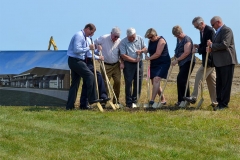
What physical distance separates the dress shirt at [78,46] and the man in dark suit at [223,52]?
8.16 ft

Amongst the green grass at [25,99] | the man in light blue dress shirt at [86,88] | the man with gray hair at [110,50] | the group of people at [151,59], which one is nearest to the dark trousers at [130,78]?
the group of people at [151,59]

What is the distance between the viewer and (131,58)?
1138cm

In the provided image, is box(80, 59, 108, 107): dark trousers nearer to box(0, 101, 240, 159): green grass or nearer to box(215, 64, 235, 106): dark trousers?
box(0, 101, 240, 159): green grass

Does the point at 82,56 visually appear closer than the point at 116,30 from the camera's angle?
Yes

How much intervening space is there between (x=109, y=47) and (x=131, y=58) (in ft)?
1.84

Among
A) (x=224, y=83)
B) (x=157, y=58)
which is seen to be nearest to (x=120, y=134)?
(x=224, y=83)

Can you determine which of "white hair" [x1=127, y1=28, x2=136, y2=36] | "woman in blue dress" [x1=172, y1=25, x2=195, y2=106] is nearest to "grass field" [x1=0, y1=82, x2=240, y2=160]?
"woman in blue dress" [x1=172, y1=25, x2=195, y2=106]

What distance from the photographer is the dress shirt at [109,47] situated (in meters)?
11.6

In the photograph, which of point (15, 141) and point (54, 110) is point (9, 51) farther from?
point (15, 141)

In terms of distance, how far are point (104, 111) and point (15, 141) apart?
3.53 m

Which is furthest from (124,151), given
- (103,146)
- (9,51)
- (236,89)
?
(236,89)

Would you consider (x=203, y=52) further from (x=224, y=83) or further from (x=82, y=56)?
(x=82, y=56)

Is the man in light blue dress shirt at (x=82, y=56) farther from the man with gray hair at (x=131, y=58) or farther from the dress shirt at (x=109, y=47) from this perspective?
the man with gray hair at (x=131, y=58)

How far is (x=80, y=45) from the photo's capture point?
10.9 metres
